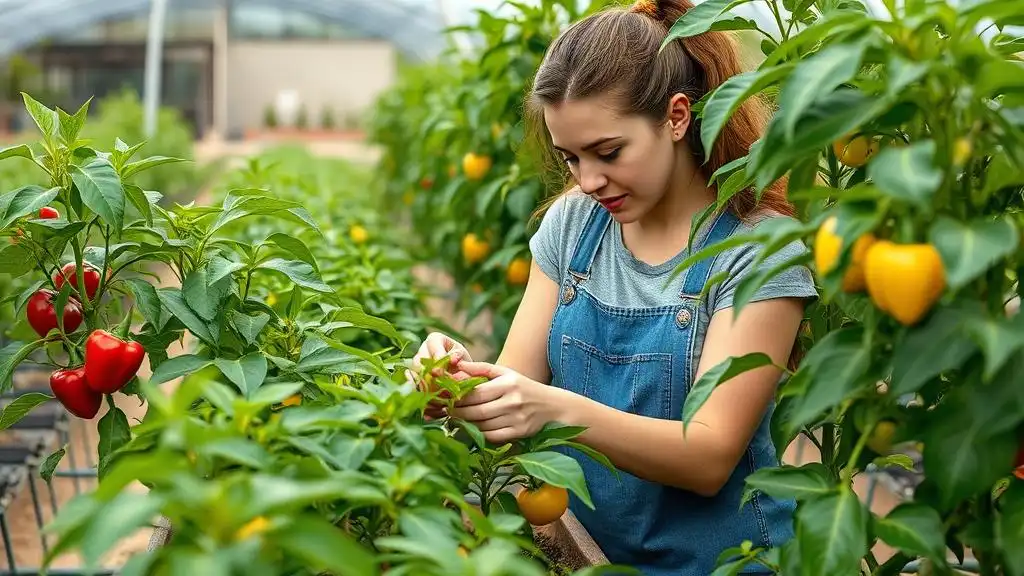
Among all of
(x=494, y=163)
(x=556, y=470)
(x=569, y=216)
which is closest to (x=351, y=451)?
(x=556, y=470)

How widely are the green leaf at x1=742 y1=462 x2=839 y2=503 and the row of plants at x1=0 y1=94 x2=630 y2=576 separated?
24cm

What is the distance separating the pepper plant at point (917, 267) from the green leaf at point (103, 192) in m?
0.94

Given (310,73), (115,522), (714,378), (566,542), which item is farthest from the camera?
(310,73)

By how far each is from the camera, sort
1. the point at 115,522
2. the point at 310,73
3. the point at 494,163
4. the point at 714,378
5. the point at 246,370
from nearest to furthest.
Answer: the point at 115,522
the point at 714,378
the point at 246,370
the point at 494,163
the point at 310,73

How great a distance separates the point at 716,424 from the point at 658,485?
9.4 inches

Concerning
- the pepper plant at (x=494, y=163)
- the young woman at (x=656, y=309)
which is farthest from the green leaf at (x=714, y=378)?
the pepper plant at (x=494, y=163)

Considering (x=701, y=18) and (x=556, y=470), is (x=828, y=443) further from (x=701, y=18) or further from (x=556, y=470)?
(x=701, y=18)

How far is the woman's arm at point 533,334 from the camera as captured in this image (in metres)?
2.52

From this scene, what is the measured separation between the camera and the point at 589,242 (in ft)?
8.16

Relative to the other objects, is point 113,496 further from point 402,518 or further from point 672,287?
point 672,287

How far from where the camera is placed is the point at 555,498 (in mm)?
1843

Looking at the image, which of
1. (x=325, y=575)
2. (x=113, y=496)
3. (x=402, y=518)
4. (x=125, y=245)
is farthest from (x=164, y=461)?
(x=125, y=245)

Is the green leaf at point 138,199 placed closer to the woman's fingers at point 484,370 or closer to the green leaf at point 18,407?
the green leaf at point 18,407

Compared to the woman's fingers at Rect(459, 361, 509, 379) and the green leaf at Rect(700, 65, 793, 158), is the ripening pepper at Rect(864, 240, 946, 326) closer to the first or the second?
the green leaf at Rect(700, 65, 793, 158)
